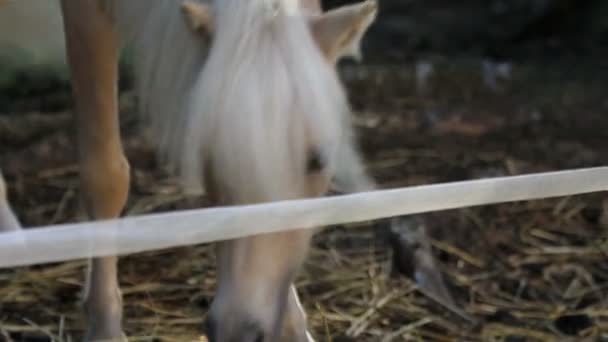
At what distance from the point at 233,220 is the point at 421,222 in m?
2.17

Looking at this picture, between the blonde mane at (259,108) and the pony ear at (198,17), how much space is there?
0.10 ft

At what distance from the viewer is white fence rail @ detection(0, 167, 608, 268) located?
5.50ft

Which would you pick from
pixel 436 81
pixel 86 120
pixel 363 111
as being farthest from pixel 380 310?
pixel 436 81

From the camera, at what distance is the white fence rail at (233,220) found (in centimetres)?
168

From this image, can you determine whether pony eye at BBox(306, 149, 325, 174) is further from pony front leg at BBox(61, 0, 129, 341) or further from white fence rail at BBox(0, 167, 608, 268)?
pony front leg at BBox(61, 0, 129, 341)

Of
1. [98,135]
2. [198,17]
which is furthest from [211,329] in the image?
[98,135]

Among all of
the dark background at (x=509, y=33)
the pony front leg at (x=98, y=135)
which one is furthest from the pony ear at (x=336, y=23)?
the dark background at (x=509, y=33)

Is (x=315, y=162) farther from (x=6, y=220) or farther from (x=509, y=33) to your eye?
(x=509, y=33)

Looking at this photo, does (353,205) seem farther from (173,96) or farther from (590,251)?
(590,251)

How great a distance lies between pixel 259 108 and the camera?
1.89 m

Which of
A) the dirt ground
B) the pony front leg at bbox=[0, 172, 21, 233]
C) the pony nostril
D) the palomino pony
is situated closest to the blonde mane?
the palomino pony

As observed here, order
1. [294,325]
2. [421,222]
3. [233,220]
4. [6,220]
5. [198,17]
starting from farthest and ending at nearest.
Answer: [421,222] < [6,220] < [294,325] < [198,17] < [233,220]

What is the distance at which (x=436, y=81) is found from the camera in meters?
5.86

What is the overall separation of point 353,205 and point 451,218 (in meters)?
2.09
